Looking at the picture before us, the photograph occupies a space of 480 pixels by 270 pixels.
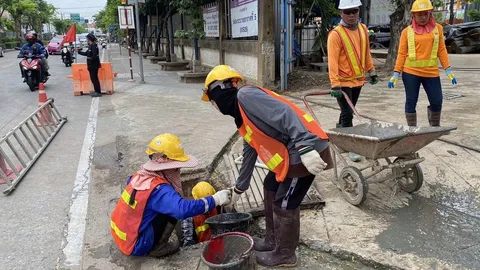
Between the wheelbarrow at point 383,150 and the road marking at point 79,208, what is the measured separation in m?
2.34

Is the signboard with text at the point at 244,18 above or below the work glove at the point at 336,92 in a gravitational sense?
above

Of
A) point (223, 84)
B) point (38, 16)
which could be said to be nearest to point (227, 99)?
point (223, 84)

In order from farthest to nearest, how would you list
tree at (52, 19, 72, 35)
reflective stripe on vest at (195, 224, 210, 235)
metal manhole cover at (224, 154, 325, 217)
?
1. tree at (52, 19, 72, 35)
2. reflective stripe on vest at (195, 224, 210, 235)
3. metal manhole cover at (224, 154, 325, 217)

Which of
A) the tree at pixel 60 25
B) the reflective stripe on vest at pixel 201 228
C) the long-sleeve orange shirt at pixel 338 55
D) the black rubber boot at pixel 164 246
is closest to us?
the black rubber boot at pixel 164 246

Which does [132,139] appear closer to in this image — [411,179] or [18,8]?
[411,179]

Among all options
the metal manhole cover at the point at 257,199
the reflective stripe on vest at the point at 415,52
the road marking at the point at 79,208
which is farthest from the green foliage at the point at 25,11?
the reflective stripe on vest at the point at 415,52

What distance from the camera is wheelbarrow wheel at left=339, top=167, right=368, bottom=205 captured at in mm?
3529

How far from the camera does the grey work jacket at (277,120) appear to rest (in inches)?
97.9

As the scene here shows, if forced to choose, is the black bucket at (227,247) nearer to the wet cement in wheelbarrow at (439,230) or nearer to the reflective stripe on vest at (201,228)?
the reflective stripe on vest at (201,228)

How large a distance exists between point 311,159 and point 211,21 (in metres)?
12.5

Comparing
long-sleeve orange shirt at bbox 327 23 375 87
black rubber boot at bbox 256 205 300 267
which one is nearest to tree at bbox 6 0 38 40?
long-sleeve orange shirt at bbox 327 23 375 87

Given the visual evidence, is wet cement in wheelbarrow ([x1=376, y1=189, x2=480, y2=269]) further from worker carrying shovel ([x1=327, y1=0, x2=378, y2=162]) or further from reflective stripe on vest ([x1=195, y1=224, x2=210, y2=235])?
reflective stripe on vest ([x1=195, y1=224, x2=210, y2=235])

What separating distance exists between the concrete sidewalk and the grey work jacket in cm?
92

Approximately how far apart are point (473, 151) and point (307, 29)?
10591 millimetres
